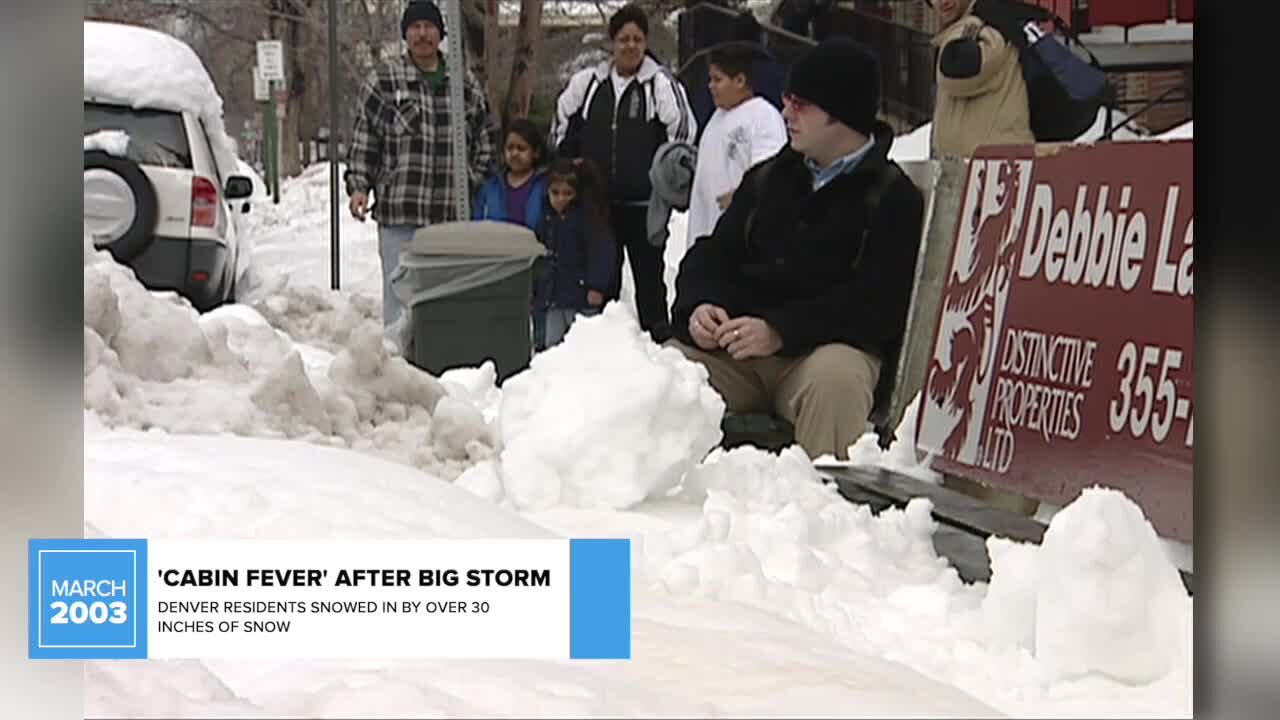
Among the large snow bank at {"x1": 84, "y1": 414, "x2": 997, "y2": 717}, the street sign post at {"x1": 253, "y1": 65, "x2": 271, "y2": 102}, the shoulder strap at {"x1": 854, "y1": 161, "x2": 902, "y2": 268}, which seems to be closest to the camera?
the large snow bank at {"x1": 84, "y1": 414, "x2": 997, "y2": 717}

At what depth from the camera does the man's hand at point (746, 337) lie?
129 inches

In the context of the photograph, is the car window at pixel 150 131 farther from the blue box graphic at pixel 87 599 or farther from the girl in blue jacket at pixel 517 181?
the blue box graphic at pixel 87 599

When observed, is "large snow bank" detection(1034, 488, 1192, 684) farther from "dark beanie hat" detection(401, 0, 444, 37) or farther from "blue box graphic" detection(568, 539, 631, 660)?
"dark beanie hat" detection(401, 0, 444, 37)

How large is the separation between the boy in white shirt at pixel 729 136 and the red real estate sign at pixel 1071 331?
0.27 meters

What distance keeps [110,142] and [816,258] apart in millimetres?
896

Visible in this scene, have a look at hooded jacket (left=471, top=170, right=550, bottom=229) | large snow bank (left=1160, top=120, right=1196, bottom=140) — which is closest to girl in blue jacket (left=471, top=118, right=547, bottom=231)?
hooded jacket (left=471, top=170, right=550, bottom=229)

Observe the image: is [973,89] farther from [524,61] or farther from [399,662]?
[399,662]

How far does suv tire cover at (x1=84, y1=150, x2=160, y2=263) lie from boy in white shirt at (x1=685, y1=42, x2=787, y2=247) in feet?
2.21

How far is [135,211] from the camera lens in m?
3.13

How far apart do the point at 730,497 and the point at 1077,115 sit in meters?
0.67

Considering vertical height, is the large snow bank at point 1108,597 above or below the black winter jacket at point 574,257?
below

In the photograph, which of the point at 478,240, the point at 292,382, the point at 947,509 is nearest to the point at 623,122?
the point at 478,240

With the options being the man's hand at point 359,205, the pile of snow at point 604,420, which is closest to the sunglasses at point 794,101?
the pile of snow at point 604,420

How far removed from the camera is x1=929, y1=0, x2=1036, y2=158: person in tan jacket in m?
3.16
